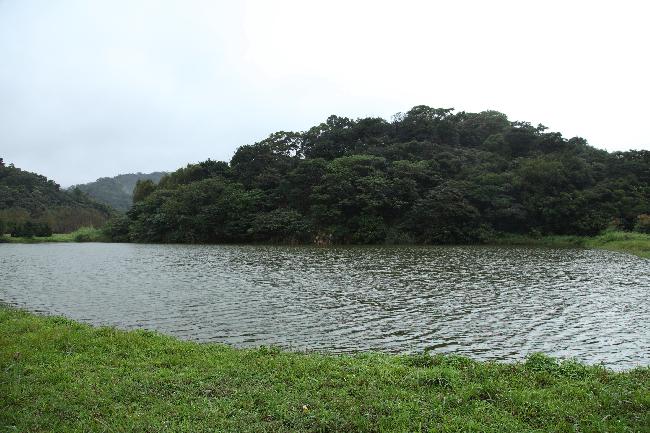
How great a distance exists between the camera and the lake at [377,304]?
14055 millimetres

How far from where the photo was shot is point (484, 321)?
16594mm

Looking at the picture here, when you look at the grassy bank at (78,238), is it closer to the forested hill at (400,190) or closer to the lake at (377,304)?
the forested hill at (400,190)

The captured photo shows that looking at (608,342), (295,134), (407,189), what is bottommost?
(608,342)

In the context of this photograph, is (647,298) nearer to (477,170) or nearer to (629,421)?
(629,421)

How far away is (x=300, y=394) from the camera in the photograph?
791 centimetres

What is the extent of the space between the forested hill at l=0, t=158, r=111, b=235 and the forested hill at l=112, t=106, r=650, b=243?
2060 centimetres

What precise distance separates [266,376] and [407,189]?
186 ft

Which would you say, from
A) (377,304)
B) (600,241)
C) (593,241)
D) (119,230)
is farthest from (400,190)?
(119,230)

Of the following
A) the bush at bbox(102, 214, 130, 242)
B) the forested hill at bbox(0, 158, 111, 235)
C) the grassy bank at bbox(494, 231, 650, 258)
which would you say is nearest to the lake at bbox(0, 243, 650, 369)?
the grassy bank at bbox(494, 231, 650, 258)

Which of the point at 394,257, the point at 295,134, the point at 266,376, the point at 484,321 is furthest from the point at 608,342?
the point at 295,134

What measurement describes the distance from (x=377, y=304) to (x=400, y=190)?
45.4 metres

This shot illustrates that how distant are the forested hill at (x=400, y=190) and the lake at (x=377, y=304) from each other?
2554 cm

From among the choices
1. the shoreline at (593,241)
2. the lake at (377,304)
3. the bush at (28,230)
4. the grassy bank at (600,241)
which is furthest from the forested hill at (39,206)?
the grassy bank at (600,241)

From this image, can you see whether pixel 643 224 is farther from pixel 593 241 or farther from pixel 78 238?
pixel 78 238
